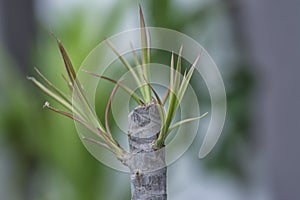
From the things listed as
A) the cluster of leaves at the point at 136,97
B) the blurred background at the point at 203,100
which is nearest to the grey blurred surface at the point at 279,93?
the blurred background at the point at 203,100

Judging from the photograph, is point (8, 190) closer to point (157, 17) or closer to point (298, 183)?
point (157, 17)

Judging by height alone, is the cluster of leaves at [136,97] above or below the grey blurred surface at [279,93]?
below

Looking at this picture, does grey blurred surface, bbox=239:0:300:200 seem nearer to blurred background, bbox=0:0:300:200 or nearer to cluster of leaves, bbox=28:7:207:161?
blurred background, bbox=0:0:300:200

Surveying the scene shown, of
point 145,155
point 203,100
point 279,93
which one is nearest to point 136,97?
point 145,155

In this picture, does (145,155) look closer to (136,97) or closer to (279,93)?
(136,97)

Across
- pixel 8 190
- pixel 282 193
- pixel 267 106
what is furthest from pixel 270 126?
pixel 8 190

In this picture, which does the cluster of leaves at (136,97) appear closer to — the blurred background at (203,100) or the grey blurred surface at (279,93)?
the blurred background at (203,100)
